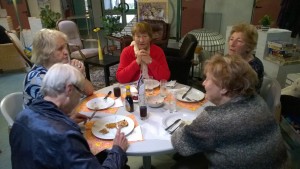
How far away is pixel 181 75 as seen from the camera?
9.68ft

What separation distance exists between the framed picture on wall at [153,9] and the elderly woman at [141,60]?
9.04ft

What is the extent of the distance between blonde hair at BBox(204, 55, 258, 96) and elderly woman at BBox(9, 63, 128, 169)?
0.63 m

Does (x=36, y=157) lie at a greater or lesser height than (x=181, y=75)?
greater

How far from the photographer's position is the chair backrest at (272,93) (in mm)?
1562

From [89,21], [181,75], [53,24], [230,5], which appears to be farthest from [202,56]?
[89,21]

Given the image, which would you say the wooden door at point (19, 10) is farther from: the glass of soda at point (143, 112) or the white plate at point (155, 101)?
the glass of soda at point (143, 112)

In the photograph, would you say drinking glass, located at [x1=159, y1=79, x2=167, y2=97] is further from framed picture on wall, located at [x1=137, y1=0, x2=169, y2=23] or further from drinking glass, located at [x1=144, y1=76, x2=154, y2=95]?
framed picture on wall, located at [x1=137, y1=0, x2=169, y2=23]

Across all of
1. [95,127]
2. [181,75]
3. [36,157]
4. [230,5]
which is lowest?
[181,75]

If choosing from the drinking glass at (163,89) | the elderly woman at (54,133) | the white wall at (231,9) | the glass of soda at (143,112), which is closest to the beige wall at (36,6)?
the white wall at (231,9)

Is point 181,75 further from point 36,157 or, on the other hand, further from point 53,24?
point 53,24

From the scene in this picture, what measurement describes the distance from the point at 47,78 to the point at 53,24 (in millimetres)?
4417

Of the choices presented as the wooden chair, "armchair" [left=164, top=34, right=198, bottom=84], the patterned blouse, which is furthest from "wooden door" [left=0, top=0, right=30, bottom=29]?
the patterned blouse

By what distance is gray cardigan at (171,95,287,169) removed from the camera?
3.16ft

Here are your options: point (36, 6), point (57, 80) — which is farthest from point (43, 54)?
point (36, 6)
